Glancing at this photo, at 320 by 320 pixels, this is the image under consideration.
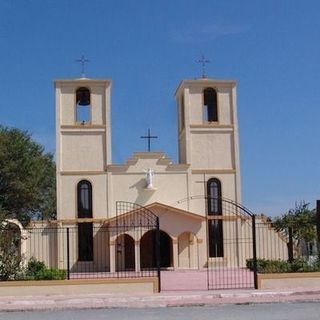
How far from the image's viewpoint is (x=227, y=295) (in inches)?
830

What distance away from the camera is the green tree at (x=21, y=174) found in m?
49.1

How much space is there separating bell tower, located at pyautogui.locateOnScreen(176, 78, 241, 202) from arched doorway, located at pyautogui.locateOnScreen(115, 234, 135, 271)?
558 cm

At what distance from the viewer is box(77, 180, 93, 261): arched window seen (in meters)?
38.6

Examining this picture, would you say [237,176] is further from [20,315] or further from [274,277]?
[20,315]

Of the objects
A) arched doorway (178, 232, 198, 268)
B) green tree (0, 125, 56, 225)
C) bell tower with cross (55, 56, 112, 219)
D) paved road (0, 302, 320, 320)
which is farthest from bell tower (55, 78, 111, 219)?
paved road (0, 302, 320, 320)

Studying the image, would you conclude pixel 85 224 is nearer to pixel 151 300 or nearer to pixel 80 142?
pixel 80 142

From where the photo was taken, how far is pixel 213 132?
4091 cm

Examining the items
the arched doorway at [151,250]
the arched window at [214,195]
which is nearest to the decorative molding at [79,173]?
the arched doorway at [151,250]

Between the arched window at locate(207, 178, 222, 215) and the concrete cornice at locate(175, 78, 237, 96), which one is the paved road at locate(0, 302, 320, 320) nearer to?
the arched window at locate(207, 178, 222, 215)

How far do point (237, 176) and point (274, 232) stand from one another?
3924 millimetres

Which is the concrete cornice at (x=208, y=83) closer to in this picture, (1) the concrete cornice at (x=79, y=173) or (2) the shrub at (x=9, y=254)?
(1) the concrete cornice at (x=79, y=173)

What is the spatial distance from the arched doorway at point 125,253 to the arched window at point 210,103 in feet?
28.9

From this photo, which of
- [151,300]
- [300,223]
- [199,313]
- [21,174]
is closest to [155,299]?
[151,300]

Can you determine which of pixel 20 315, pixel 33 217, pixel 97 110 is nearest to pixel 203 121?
pixel 97 110
